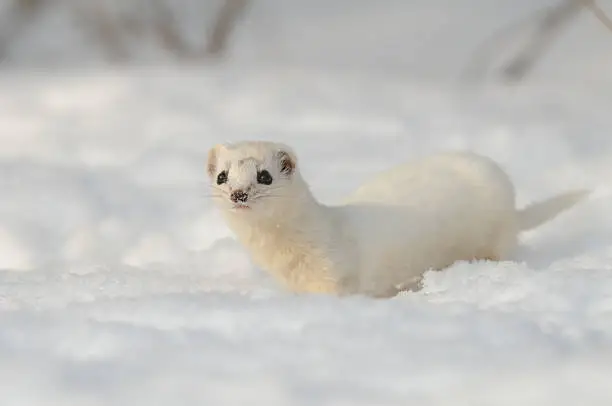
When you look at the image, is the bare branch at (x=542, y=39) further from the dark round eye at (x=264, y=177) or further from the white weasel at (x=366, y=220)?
the dark round eye at (x=264, y=177)

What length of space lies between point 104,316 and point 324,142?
7.04 feet

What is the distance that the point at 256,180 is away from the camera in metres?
1.72

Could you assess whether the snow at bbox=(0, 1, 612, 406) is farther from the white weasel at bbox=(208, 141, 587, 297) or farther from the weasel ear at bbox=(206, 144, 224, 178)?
the weasel ear at bbox=(206, 144, 224, 178)

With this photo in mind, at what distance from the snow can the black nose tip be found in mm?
163

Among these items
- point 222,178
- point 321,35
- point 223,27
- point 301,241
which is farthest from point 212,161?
point 321,35

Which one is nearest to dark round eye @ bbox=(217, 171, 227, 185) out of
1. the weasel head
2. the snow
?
the weasel head

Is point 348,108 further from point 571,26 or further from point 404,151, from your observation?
point 571,26

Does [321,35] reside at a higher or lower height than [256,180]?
higher

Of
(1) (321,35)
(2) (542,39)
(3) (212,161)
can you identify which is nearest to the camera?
(3) (212,161)

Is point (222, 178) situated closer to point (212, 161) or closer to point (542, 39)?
point (212, 161)

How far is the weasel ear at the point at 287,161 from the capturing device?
176 centimetres

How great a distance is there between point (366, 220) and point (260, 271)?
0.97 ft

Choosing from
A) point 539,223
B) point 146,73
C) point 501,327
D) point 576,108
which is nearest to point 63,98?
point 146,73

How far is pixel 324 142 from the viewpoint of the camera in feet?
10.7
